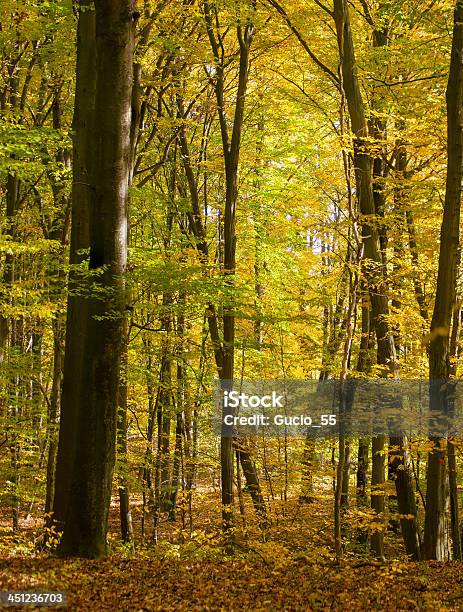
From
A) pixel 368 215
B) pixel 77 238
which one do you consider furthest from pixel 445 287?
pixel 77 238

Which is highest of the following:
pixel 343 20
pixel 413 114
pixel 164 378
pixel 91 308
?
pixel 343 20

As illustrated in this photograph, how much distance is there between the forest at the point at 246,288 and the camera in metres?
6.91

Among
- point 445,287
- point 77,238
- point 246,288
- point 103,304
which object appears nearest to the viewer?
point 103,304

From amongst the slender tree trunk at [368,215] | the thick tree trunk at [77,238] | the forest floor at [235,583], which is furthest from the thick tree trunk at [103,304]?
the slender tree trunk at [368,215]

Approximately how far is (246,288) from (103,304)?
164 inches

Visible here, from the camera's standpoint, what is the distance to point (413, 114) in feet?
37.3

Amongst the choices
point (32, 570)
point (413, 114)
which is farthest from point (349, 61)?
point (32, 570)

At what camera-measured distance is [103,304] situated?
7.04 metres

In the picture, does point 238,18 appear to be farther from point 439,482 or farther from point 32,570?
point 32,570

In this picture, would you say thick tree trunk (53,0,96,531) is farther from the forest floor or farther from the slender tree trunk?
the slender tree trunk

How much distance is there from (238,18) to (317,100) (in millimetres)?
4028

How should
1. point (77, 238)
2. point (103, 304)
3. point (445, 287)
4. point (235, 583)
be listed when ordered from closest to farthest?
point (235, 583) → point (103, 304) → point (445, 287) → point (77, 238)

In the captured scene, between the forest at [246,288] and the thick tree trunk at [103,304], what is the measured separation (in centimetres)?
2

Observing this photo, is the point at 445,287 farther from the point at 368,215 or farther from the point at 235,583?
the point at 235,583
